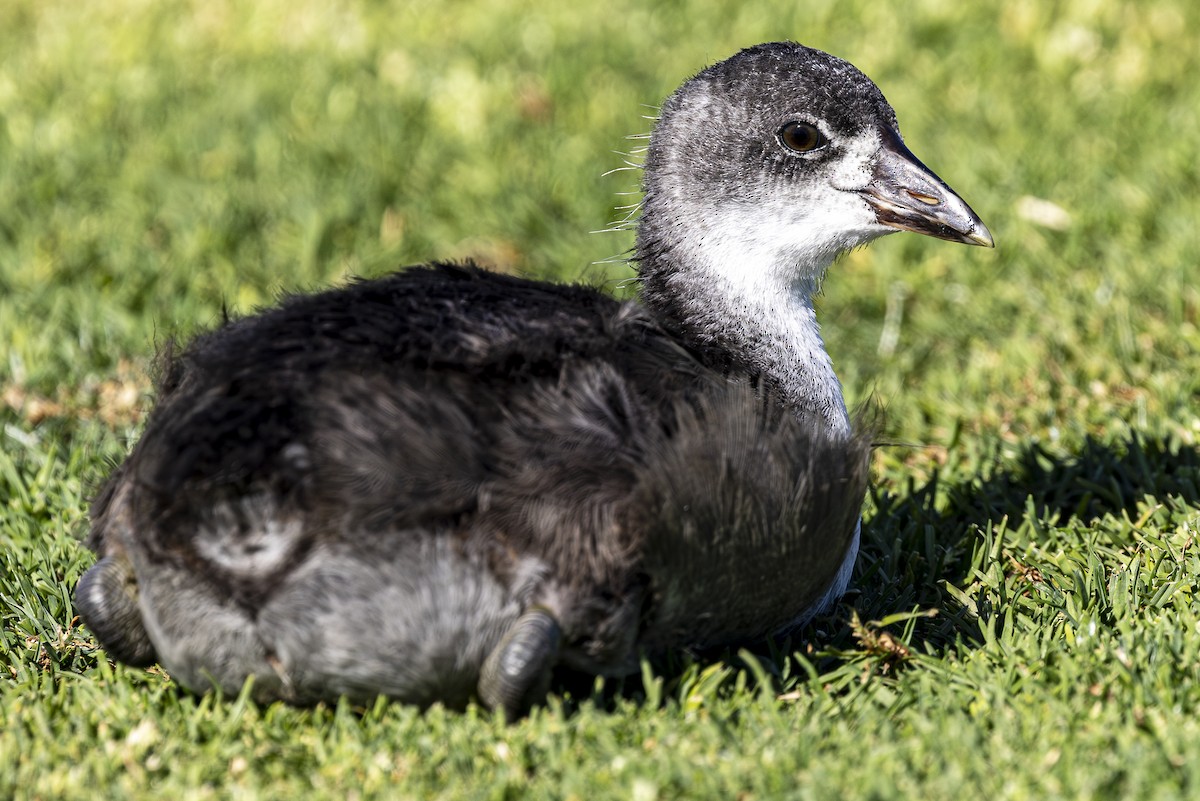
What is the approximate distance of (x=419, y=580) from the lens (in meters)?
2.98

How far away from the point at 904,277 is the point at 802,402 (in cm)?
239

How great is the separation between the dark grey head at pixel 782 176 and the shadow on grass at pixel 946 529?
777 mm

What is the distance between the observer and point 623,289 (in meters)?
5.50

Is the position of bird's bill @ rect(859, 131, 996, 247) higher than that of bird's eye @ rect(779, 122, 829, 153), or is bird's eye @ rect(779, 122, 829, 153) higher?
bird's eye @ rect(779, 122, 829, 153)

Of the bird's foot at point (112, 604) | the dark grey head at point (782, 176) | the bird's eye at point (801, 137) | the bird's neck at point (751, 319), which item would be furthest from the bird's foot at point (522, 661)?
the bird's eye at point (801, 137)

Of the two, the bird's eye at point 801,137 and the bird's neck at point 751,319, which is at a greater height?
the bird's eye at point 801,137

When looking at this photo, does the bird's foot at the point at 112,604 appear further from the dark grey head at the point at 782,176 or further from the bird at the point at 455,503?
the dark grey head at the point at 782,176

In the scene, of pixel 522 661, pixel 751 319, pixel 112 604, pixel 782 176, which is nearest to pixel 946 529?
pixel 751 319

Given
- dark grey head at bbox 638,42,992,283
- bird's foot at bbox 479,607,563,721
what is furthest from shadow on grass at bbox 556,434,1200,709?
dark grey head at bbox 638,42,992,283

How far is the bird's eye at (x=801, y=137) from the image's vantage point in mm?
3871

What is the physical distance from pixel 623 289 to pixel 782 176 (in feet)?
5.48

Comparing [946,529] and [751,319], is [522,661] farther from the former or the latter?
[946,529]

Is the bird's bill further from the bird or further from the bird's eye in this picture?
the bird

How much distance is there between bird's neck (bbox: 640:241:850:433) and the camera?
374 cm
